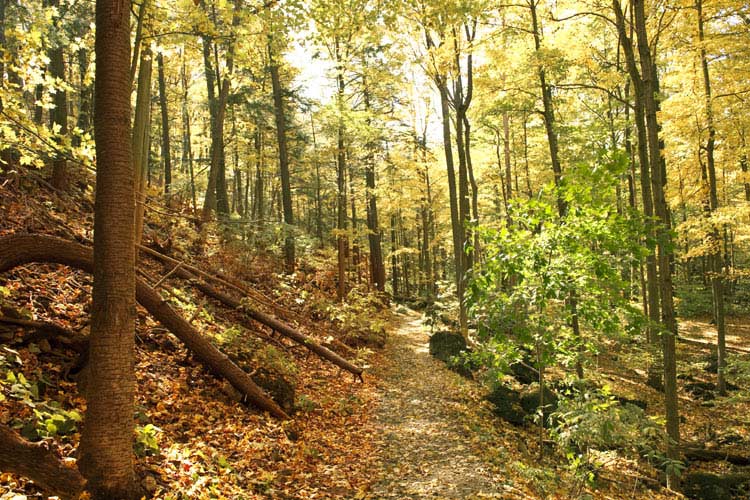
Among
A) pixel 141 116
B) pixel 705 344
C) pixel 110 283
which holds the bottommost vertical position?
pixel 705 344

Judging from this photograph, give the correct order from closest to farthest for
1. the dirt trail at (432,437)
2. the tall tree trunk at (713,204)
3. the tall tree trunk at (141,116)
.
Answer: the dirt trail at (432,437) < the tall tree trunk at (141,116) < the tall tree trunk at (713,204)

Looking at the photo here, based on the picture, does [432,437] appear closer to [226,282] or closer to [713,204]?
[226,282]

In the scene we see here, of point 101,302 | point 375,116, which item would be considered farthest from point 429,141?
point 101,302

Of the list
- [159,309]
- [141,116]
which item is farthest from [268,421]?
[141,116]

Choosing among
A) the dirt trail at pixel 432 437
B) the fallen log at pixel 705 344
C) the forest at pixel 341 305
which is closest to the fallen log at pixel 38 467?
the forest at pixel 341 305

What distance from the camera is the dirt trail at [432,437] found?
5.76m

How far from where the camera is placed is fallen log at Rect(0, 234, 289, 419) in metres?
5.25

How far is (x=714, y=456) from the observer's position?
9609 mm

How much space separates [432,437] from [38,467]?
19.3ft

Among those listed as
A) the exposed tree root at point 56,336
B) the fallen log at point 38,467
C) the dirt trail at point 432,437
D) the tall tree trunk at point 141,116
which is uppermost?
the tall tree trunk at point 141,116

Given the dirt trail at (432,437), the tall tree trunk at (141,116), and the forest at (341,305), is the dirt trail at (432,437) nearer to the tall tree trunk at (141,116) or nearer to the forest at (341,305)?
the forest at (341,305)

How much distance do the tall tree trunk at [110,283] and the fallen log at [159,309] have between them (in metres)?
2.58

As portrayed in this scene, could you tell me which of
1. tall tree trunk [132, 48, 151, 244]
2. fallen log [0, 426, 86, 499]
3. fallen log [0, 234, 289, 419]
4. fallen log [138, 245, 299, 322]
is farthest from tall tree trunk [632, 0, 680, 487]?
tall tree trunk [132, 48, 151, 244]

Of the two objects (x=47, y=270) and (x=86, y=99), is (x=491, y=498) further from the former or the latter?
(x=86, y=99)
